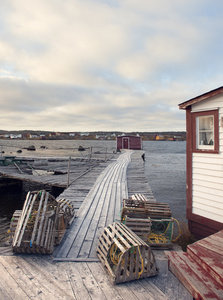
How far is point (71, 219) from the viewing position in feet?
20.9

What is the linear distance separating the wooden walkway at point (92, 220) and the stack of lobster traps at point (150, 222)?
3.03 ft

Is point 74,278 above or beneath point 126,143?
beneath

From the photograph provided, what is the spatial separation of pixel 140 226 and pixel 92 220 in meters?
1.83

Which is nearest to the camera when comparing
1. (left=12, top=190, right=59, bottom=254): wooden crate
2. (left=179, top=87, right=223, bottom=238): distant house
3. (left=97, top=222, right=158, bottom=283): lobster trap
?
(left=97, top=222, right=158, bottom=283): lobster trap

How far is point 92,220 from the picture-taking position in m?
6.66

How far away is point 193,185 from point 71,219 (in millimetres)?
3953

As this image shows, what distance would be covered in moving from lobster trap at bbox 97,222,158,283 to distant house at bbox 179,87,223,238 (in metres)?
3.35

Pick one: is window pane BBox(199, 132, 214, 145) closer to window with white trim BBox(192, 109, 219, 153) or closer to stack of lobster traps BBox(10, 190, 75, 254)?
window with white trim BBox(192, 109, 219, 153)

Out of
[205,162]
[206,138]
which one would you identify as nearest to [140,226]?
[205,162]

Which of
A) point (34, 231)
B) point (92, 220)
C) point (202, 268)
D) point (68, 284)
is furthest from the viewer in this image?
point (92, 220)

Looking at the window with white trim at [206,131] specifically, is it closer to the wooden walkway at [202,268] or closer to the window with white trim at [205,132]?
the window with white trim at [205,132]

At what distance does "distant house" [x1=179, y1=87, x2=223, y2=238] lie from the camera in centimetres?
646

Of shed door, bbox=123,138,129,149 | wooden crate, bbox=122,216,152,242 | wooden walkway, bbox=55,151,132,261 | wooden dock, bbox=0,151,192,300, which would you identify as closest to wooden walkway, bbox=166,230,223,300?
wooden dock, bbox=0,151,192,300

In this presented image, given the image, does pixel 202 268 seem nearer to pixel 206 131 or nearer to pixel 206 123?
pixel 206 131
